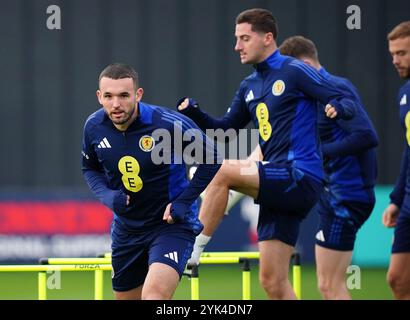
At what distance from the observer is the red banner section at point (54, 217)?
39.6 feet

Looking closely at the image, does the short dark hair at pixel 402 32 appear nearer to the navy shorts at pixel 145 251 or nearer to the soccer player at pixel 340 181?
the soccer player at pixel 340 181

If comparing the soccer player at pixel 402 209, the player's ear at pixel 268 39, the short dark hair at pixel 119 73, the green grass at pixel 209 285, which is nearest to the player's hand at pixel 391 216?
the soccer player at pixel 402 209

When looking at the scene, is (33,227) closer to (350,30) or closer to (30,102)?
(30,102)

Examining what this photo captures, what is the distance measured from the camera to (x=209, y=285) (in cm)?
1096

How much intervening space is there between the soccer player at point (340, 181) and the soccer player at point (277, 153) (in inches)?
26.2

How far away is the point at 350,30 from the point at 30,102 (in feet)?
14.5

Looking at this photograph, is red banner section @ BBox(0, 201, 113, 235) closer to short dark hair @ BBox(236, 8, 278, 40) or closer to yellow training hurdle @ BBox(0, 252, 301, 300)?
yellow training hurdle @ BBox(0, 252, 301, 300)

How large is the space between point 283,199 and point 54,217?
6413 millimetres

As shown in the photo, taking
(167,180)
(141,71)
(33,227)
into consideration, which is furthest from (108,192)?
(141,71)

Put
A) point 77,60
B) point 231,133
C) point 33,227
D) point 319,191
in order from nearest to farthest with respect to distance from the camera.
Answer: point 319,191 → point 231,133 → point 33,227 → point 77,60

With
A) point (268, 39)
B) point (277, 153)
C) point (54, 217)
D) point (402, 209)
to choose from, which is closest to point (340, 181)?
point (402, 209)

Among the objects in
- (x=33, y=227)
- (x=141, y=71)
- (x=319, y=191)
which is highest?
(x=141, y=71)

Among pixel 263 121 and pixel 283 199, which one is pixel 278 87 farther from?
pixel 283 199
